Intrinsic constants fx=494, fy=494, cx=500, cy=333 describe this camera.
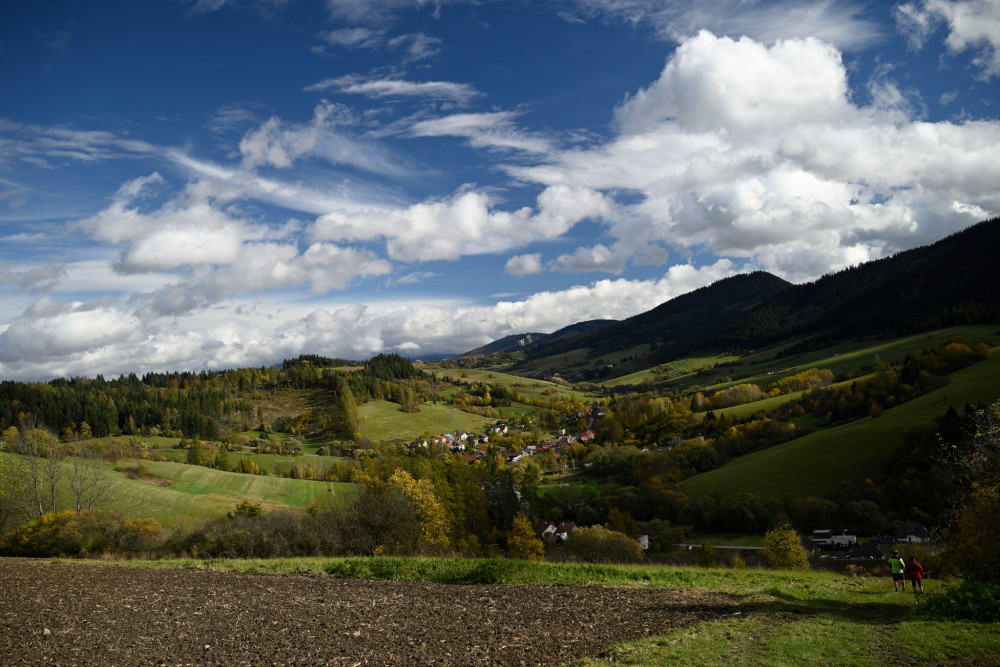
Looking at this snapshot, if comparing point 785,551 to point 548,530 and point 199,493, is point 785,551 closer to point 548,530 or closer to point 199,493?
point 548,530

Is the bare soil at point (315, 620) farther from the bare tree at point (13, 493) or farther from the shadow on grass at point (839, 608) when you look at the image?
the bare tree at point (13, 493)

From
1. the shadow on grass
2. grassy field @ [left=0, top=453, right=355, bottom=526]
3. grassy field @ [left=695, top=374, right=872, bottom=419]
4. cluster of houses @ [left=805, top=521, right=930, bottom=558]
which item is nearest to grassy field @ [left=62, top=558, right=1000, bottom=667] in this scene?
the shadow on grass

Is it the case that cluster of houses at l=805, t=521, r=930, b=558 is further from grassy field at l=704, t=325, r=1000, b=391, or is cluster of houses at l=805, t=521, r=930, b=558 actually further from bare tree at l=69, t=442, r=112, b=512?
grassy field at l=704, t=325, r=1000, b=391

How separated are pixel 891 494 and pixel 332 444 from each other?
4713 inches

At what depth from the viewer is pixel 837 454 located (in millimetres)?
77500

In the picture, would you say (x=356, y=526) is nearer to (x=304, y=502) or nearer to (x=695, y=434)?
(x=304, y=502)

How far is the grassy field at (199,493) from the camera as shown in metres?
57.3

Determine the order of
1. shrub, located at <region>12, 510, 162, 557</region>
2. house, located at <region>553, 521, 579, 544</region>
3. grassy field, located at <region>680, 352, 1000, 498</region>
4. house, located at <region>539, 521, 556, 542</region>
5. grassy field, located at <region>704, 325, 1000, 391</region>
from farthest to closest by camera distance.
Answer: grassy field, located at <region>704, 325, 1000, 391</region>
grassy field, located at <region>680, 352, 1000, 498</region>
house, located at <region>539, 521, 556, 542</region>
house, located at <region>553, 521, 579, 544</region>
shrub, located at <region>12, 510, 162, 557</region>

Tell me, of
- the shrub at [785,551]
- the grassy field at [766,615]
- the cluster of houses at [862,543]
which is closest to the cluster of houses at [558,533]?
the cluster of houses at [862,543]

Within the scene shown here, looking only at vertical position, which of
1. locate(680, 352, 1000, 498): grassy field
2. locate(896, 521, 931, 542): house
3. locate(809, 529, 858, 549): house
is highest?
locate(680, 352, 1000, 498): grassy field

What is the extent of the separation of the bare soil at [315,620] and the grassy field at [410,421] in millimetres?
134840

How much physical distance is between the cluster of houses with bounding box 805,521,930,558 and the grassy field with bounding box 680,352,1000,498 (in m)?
8.79

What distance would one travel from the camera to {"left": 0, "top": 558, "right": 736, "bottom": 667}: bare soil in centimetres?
1004

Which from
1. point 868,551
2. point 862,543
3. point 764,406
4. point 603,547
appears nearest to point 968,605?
point 603,547
